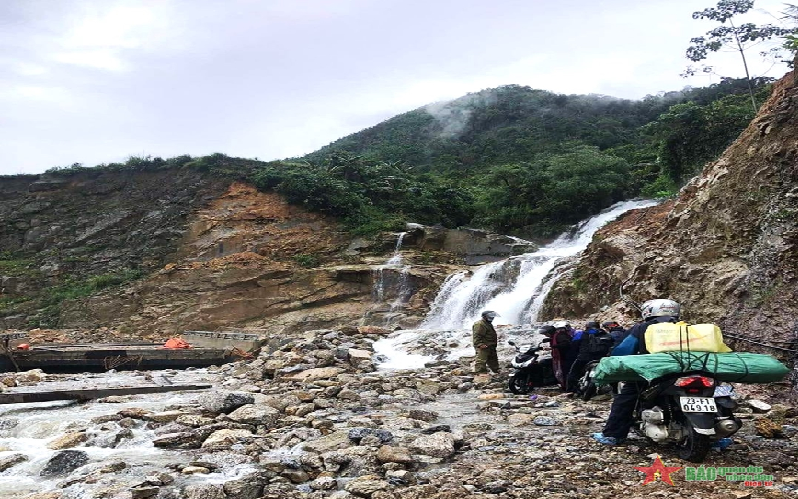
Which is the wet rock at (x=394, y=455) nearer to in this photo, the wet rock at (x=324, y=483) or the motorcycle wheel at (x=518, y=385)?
the wet rock at (x=324, y=483)

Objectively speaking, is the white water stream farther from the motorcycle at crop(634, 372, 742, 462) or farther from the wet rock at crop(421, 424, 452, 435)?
the motorcycle at crop(634, 372, 742, 462)

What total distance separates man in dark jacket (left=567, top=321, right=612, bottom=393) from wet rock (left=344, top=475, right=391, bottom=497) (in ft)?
13.4

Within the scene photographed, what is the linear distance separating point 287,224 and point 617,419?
25.9m

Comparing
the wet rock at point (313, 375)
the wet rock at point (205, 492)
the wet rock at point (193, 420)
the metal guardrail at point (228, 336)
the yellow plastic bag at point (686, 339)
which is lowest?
the metal guardrail at point (228, 336)

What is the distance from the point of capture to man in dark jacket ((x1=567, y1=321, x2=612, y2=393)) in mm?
7117

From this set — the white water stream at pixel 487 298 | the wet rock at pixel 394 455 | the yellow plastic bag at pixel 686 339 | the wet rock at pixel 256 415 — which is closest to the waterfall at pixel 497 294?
the white water stream at pixel 487 298

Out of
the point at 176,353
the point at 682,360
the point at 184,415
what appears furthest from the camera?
the point at 176,353

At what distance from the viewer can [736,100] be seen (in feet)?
90.9

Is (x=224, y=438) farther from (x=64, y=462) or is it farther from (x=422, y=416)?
(x=422, y=416)

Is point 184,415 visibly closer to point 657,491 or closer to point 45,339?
point 657,491

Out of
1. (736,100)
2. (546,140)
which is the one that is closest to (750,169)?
(736,100)

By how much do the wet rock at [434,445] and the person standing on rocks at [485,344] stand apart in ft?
14.3

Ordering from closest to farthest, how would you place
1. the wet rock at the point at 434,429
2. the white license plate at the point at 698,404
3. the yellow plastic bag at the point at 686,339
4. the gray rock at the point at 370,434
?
the white license plate at the point at 698,404, the yellow plastic bag at the point at 686,339, the gray rock at the point at 370,434, the wet rock at the point at 434,429

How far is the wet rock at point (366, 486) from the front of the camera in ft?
12.6
